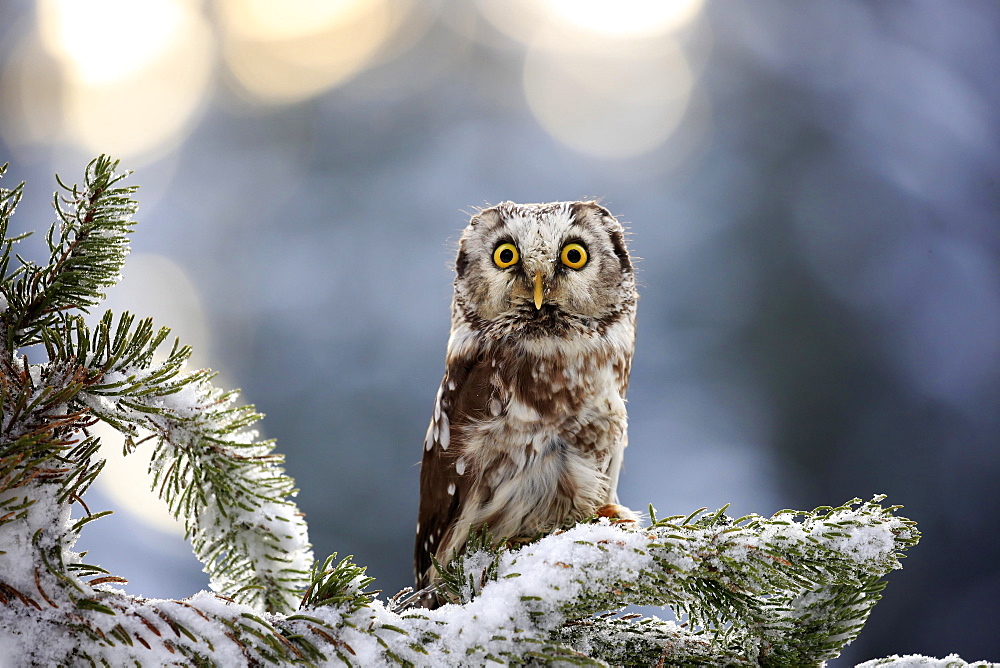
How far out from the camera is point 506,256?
3.96 feet

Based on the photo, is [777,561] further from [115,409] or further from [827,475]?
[827,475]

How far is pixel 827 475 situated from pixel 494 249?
184 centimetres

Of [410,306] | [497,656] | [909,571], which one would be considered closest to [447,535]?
[497,656]

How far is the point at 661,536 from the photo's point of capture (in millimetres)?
598

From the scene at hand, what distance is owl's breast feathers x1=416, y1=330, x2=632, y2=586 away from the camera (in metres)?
1.04

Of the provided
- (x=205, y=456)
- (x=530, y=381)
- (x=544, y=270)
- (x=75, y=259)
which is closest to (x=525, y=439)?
(x=530, y=381)

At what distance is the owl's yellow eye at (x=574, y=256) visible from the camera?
119 centimetres

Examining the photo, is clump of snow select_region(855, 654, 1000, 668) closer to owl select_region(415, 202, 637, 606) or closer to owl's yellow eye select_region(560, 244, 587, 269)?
owl select_region(415, 202, 637, 606)

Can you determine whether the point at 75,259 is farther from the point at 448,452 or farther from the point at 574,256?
the point at 574,256

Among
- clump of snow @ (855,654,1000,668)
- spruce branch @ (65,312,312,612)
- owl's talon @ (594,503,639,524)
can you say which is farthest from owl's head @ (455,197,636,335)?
clump of snow @ (855,654,1000,668)

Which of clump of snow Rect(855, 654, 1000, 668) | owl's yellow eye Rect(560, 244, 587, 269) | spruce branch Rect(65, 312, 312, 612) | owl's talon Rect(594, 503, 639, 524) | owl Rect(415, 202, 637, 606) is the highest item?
owl's yellow eye Rect(560, 244, 587, 269)

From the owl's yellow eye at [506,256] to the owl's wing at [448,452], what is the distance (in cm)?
19

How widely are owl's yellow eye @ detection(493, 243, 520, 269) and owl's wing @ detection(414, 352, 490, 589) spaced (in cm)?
19

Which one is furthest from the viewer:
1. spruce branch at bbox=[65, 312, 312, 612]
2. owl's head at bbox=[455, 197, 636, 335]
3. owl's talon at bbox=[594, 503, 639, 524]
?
owl's head at bbox=[455, 197, 636, 335]
